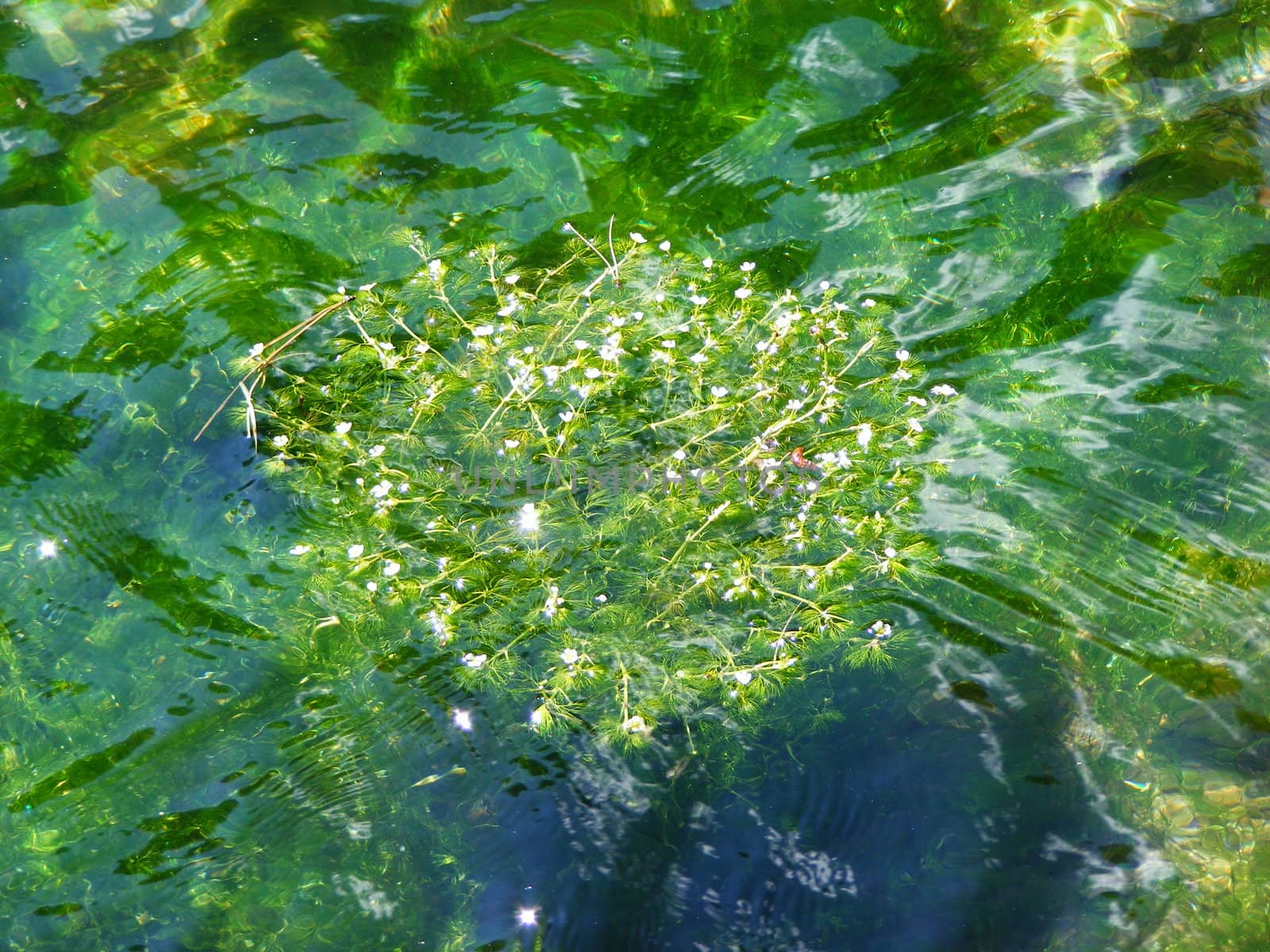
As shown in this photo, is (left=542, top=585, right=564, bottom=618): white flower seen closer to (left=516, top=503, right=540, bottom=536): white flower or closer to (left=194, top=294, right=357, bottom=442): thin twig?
(left=516, top=503, right=540, bottom=536): white flower

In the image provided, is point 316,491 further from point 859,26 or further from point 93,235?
point 859,26

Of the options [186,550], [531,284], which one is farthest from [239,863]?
[531,284]

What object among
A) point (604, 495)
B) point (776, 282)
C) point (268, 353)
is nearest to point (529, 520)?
point (604, 495)

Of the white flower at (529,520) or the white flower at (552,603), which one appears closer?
the white flower at (552,603)

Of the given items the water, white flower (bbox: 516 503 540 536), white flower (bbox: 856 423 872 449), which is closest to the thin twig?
the water

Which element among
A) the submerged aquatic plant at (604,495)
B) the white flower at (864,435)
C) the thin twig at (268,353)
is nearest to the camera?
the white flower at (864,435)

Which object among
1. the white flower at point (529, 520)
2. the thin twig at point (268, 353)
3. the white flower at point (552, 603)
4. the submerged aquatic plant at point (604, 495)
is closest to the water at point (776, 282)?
the thin twig at point (268, 353)

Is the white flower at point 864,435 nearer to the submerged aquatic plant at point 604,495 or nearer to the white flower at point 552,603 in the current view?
the submerged aquatic plant at point 604,495
